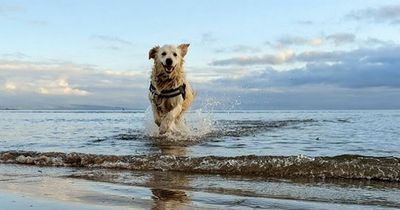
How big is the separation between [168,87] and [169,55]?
2.78ft

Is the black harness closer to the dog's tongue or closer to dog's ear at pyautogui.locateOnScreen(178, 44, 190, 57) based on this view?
the dog's tongue

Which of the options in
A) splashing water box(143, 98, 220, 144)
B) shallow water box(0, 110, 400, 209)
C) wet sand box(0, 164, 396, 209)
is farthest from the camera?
splashing water box(143, 98, 220, 144)

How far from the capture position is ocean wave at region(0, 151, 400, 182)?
6.75 metres

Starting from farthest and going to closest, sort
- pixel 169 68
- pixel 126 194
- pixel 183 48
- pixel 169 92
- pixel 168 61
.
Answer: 1. pixel 183 48
2. pixel 169 92
3. pixel 169 68
4. pixel 168 61
5. pixel 126 194

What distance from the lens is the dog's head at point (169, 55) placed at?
12.0m

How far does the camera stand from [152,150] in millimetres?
9070

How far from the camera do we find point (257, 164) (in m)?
7.22

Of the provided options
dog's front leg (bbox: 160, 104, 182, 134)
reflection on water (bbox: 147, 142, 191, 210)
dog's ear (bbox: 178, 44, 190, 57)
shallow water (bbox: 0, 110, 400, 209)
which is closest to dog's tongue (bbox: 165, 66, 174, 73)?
dog's ear (bbox: 178, 44, 190, 57)

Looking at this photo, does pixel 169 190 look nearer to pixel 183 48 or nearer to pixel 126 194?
pixel 126 194

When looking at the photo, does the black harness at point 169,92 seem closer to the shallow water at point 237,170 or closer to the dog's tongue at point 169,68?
the dog's tongue at point 169,68

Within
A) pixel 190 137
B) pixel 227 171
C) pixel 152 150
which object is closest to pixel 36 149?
pixel 152 150

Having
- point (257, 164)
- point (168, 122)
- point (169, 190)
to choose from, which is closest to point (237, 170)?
point (257, 164)

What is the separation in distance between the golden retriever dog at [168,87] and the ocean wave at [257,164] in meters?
4.20

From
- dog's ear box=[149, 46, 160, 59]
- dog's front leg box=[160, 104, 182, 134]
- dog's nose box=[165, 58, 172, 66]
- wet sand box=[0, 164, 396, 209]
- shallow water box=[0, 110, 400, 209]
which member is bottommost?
wet sand box=[0, 164, 396, 209]
